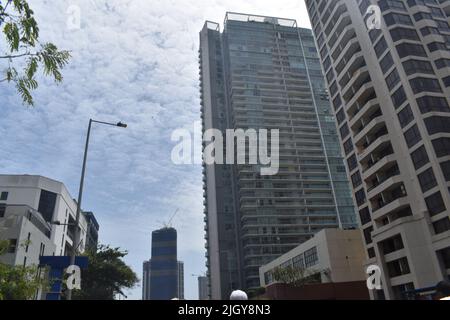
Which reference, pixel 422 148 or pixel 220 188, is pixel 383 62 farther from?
pixel 220 188

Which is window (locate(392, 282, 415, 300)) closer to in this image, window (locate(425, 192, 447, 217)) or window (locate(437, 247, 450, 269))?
window (locate(437, 247, 450, 269))

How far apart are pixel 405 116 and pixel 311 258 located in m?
27.3

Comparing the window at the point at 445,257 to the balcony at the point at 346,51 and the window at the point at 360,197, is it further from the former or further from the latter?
the balcony at the point at 346,51

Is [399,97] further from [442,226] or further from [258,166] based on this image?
[258,166]

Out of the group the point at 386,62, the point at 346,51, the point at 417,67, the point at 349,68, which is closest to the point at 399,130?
the point at 417,67

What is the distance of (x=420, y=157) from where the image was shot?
41.6 metres

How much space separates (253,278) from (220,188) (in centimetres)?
2630

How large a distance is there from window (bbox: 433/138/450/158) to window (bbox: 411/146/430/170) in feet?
3.83

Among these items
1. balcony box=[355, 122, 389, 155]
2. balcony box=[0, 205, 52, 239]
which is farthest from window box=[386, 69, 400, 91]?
balcony box=[0, 205, 52, 239]

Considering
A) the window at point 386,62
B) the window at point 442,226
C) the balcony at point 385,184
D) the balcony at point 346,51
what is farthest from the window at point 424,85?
the window at point 442,226

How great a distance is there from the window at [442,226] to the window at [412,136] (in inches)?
368

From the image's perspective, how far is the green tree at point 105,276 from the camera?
5831 cm

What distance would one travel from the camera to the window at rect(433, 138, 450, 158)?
130 feet
